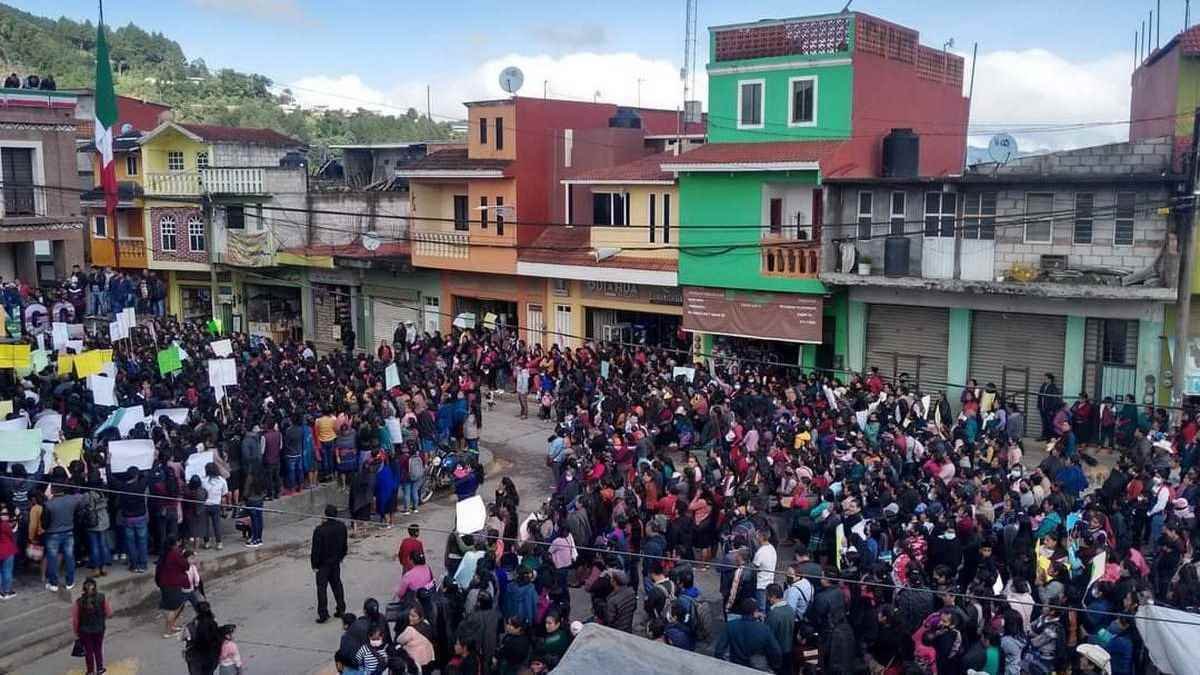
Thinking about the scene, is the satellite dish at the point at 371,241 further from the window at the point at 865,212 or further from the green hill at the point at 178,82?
the green hill at the point at 178,82

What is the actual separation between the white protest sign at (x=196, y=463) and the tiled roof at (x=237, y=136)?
24826mm

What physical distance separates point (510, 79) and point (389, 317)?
8.69 meters

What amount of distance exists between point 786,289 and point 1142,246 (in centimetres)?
758

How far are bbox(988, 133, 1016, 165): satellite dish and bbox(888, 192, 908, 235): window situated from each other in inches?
A: 100

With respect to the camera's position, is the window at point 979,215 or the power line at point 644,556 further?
the window at point 979,215

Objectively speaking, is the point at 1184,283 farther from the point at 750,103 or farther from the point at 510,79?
the point at 510,79

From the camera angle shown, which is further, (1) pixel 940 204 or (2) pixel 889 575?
(1) pixel 940 204

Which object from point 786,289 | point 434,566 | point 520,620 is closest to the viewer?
point 520,620

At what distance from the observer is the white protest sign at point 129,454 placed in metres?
14.8

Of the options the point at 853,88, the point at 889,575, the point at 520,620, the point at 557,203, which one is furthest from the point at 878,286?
the point at 520,620

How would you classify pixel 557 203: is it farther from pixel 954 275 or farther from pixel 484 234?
pixel 954 275

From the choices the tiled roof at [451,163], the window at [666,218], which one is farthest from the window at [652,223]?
A: the tiled roof at [451,163]

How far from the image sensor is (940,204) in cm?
2444

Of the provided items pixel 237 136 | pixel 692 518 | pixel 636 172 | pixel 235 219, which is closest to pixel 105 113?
pixel 636 172
